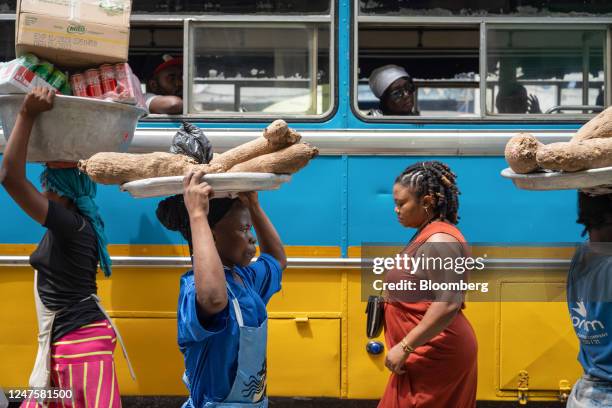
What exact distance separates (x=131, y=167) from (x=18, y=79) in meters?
0.91

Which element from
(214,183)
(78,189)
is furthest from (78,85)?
(214,183)

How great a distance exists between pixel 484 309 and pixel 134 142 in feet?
6.83

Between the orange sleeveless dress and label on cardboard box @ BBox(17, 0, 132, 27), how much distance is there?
60.3 inches

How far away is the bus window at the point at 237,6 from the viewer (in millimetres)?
4102

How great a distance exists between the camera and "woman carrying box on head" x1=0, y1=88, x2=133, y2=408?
3.07m

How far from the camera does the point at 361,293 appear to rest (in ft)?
13.4

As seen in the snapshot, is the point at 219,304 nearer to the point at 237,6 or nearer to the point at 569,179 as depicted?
the point at 569,179

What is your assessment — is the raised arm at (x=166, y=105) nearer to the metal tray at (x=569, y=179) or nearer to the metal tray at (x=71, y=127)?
the metal tray at (x=71, y=127)

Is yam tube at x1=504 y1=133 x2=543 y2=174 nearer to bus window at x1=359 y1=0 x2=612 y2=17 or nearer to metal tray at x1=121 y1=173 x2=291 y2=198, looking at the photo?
metal tray at x1=121 y1=173 x2=291 y2=198

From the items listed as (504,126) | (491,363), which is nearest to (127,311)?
(491,363)

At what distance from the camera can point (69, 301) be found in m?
3.14

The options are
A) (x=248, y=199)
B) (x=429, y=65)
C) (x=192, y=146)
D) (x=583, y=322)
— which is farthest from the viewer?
(x=429, y=65)

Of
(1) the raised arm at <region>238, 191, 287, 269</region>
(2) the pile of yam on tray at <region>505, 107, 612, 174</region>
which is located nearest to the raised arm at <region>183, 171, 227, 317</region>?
(1) the raised arm at <region>238, 191, 287, 269</region>

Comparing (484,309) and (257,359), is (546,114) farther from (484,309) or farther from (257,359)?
(257,359)
